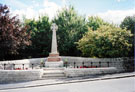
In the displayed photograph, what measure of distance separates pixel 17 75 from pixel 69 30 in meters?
16.7

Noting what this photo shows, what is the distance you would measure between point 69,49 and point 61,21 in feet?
19.8

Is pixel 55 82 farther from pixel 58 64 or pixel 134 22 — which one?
pixel 134 22

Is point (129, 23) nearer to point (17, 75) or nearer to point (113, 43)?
point (113, 43)

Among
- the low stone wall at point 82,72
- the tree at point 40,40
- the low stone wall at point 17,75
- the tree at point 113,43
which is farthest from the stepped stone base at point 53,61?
the tree at point 40,40

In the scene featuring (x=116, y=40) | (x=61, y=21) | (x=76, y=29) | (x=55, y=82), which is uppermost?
(x=61, y=21)

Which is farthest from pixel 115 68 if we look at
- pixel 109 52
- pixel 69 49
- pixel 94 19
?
pixel 94 19

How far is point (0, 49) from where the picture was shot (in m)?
16.9

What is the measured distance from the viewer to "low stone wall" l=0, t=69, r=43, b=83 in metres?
10.3

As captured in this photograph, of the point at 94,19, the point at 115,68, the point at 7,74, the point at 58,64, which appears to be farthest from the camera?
the point at 94,19

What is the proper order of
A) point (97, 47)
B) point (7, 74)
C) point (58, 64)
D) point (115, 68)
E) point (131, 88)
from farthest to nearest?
point (58, 64)
point (97, 47)
point (115, 68)
point (7, 74)
point (131, 88)

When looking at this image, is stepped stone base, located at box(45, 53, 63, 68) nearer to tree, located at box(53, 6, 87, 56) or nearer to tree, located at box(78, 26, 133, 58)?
tree, located at box(78, 26, 133, 58)

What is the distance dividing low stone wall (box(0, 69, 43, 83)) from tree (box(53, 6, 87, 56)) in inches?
542

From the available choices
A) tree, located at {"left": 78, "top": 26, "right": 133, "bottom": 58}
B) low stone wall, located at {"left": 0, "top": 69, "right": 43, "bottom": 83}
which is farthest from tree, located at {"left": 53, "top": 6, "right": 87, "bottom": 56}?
low stone wall, located at {"left": 0, "top": 69, "right": 43, "bottom": 83}

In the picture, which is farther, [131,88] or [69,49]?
[69,49]
